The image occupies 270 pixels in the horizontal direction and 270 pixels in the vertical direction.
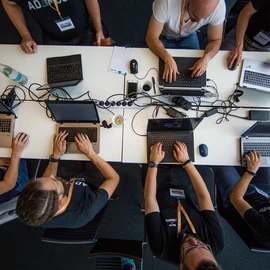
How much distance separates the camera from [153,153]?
4.81 ft

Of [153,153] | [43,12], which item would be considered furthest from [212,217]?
[43,12]

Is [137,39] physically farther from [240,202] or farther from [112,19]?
[240,202]

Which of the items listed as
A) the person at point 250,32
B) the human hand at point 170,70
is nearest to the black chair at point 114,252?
the human hand at point 170,70

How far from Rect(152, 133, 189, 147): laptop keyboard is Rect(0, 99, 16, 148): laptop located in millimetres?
1046

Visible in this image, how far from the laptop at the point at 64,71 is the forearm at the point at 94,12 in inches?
16.2

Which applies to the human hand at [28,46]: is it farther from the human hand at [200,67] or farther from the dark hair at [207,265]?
the dark hair at [207,265]

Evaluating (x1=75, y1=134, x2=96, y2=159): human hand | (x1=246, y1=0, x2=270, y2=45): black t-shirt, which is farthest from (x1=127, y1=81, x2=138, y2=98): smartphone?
(x1=246, y1=0, x2=270, y2=45): black t-shirt

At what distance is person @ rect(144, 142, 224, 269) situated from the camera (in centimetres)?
117

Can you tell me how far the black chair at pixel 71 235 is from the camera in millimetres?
1325

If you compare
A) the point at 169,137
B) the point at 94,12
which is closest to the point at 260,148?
the point at 169,137

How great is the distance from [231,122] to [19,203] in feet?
4.81

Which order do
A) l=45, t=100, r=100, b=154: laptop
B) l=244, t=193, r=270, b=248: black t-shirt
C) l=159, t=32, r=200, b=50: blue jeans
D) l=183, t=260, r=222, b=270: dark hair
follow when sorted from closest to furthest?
l=183, t=260, r=222, b=270: dark hair
l=244, t=193, r=270, b=248: black t-shirt
l=45, t=100, r=100, b=154: laptop
l=159, t=32, r=200, b=50: blue jeans

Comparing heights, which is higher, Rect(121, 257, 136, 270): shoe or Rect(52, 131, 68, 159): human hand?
Rect(52, 131, 68, 159): human hand

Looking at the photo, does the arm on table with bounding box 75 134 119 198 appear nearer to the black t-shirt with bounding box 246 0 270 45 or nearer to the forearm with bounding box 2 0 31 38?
the forearm with bounding box 2 0 31 38
